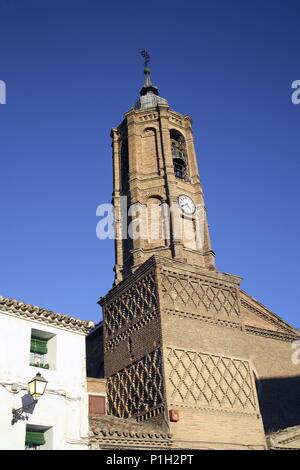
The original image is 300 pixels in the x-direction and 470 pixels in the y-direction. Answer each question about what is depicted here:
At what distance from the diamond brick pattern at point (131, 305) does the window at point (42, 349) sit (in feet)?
23.8

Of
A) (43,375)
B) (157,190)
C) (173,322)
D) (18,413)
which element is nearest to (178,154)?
(157,190)

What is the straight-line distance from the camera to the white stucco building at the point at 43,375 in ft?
53.9

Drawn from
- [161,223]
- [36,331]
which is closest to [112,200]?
[161,223]

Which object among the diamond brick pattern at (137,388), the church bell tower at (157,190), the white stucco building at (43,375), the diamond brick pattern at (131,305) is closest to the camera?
the white stucco building at (43,375)

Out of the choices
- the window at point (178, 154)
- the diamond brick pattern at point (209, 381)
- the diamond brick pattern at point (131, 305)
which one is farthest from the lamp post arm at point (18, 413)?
the window at point (178, 154)

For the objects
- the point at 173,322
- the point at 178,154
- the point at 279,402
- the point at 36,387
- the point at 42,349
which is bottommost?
the point at 36,387

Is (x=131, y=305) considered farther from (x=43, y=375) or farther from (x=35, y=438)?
(x=35, y=438)

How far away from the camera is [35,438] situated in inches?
656

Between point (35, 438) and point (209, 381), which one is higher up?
point (209, 381)

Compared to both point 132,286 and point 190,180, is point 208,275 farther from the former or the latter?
point 190,180

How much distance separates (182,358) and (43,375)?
826cm

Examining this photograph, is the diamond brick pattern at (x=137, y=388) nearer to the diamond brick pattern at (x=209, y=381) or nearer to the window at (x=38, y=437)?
the diamond brick pattern at (x=209, y=381)

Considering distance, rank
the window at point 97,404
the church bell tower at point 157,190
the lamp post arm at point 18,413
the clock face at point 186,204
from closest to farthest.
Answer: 1. the lamp post arm at point 18,413
2. the window at point 97,404
3. the church bell tower at point 157,190
4. the clock face at point 186,204

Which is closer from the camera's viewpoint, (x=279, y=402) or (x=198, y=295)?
(x=198, y=295)
